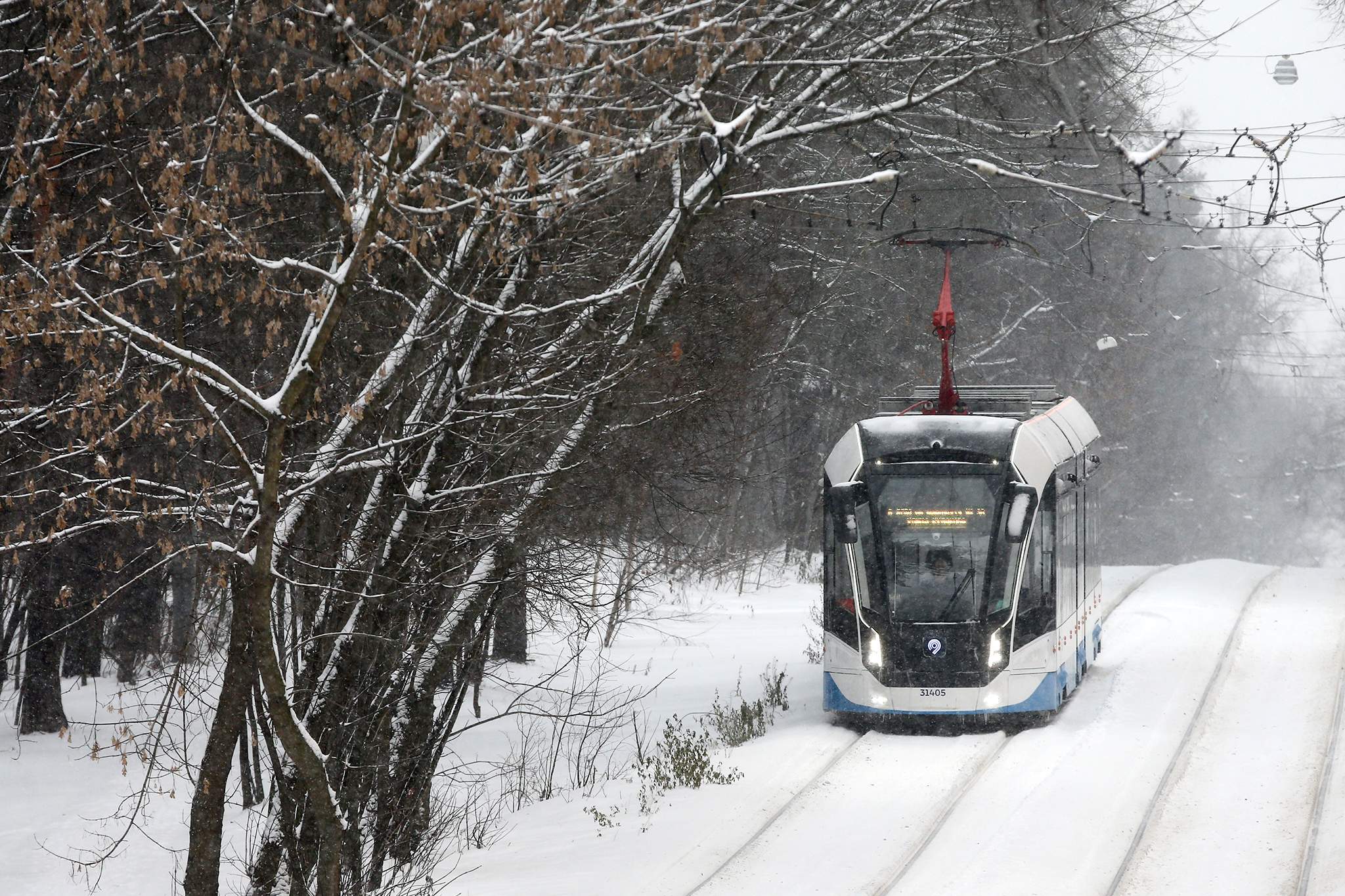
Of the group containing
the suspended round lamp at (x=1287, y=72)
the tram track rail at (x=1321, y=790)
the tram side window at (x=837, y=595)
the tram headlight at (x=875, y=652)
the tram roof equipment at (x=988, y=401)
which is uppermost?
the suspended round lamp at (x=1287, y=72)

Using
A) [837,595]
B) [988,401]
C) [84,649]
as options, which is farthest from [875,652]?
[84,649]

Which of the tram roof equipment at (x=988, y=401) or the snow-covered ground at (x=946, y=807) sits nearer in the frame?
the snow-covered ground at (x=946, y=807)

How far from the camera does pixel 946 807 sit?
38.3 feet

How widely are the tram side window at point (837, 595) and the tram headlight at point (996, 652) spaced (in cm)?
130

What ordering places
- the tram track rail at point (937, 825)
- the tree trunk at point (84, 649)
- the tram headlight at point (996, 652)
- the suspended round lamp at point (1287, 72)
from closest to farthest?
1. the tram track rail at point (937, 825)
2. the tram headlight at point (996, 652)
3. the suspended round lamp at point (1287, 72)
4. the tree trunk at point (84, 649)

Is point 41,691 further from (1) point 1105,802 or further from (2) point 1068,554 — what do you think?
(1) point 1105,802

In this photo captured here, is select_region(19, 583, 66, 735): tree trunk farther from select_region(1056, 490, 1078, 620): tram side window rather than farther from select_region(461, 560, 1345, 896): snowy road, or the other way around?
select_region(1056, 490, 1078, 620): tram side window

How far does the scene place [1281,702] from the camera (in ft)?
52.0

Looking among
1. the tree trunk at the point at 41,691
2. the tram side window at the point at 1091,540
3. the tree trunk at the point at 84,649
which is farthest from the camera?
the tree trunk at the point at 41,691

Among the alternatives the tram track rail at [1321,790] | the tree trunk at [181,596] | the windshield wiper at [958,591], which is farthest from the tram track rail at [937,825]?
the tree trunk at [181,596]

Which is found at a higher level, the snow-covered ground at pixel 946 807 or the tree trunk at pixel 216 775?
the tree trunk at pixel 216 775

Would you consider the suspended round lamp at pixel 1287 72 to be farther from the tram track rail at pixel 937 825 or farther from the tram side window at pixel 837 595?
the tram track rail at pixel 937 825

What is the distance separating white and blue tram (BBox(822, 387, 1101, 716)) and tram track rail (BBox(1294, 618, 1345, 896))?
2.58 metres

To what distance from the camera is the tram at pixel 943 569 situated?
14.3 m
